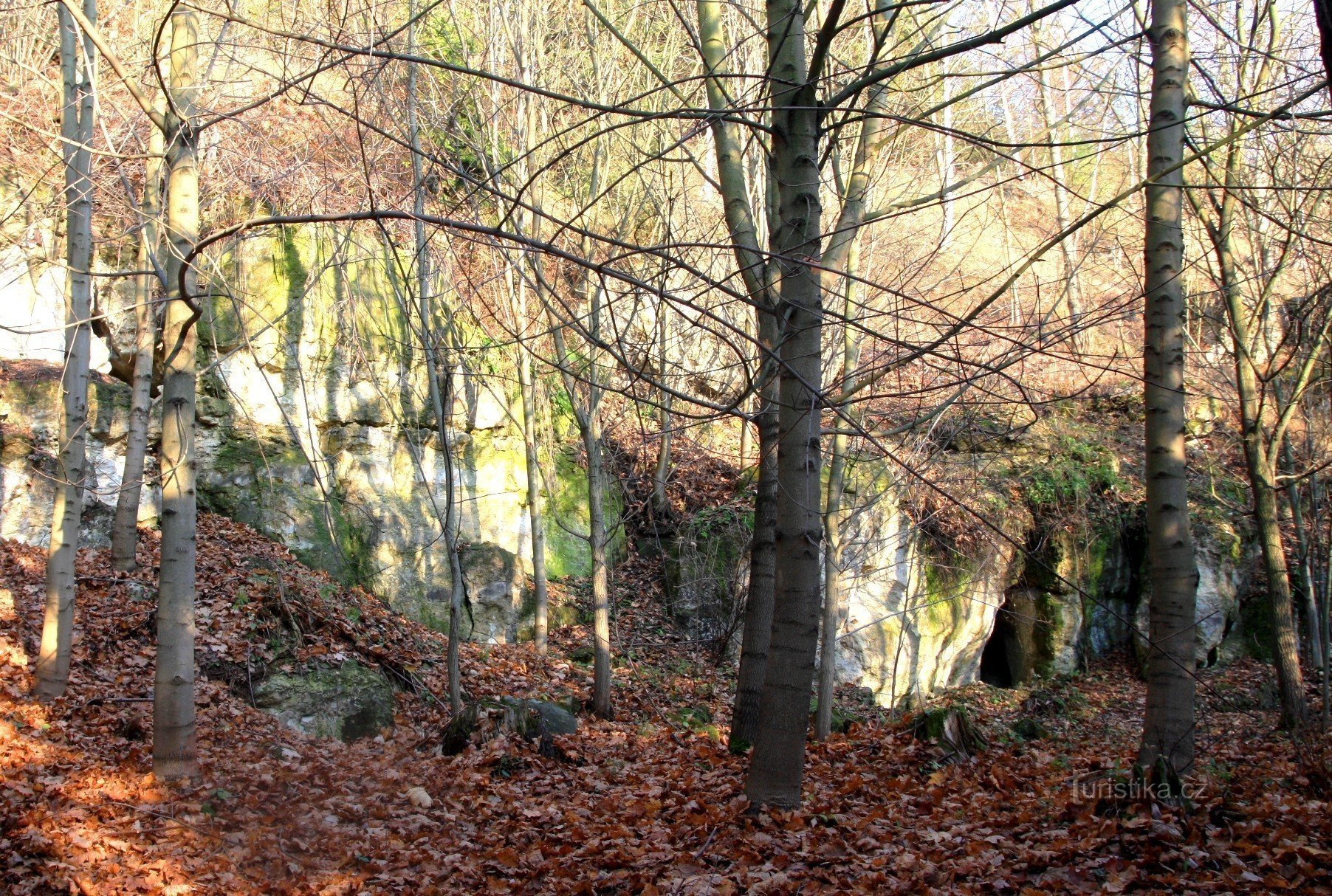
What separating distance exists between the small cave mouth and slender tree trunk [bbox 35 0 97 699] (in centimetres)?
1274

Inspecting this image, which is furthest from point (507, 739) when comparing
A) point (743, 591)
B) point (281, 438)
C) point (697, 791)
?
point (281, 438)

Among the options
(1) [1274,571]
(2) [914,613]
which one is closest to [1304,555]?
(1) [1274,571]

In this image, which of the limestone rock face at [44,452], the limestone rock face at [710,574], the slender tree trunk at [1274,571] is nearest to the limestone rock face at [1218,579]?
the slender tree trunk at [1274,571]

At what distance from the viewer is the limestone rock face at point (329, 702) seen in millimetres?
8172

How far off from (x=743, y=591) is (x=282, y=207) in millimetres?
9403

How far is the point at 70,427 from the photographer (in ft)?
23.6

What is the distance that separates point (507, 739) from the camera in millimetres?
7324

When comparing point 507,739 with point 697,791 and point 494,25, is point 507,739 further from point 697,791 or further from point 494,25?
→ point 494,25

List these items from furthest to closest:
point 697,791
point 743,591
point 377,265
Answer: point 377,265, point 743,591, point 697,791

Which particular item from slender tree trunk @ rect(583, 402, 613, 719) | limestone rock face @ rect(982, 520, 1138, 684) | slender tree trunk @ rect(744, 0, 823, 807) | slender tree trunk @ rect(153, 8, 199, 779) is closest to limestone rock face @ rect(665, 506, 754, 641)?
slender tree trunk @ rect(583, 402, 613, 719)

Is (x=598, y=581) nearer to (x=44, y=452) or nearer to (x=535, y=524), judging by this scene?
(x=535, y=524)

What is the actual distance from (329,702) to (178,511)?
3.53 m

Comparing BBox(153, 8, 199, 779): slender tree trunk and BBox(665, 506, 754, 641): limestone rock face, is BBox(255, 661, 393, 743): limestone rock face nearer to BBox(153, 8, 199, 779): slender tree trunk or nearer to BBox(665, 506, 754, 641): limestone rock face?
BBox(153, 8, 199, 779): slender tree trunk

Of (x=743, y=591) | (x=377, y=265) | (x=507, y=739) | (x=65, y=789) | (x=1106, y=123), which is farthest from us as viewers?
(x=1106, y=123)
